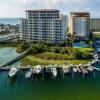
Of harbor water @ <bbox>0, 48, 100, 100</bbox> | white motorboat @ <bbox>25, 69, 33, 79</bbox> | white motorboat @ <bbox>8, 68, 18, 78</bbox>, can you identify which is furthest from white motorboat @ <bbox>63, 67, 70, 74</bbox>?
white motorboat @ <bbox>8, 68, 18, 78</bbox>

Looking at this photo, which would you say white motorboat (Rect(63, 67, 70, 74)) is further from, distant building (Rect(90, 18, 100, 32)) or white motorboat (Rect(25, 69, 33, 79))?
distant building (Rect(90, 18, 100, 32))

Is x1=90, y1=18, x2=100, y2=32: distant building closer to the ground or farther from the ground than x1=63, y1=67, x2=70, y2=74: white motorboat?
farther from the ground

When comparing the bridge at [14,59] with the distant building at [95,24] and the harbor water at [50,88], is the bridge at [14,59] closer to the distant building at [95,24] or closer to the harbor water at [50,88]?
the harbor water at [50,88]

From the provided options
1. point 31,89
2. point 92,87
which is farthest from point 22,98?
point 92,87

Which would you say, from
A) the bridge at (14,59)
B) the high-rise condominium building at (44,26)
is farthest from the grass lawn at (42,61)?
the high-rise condominium building at (44,26)

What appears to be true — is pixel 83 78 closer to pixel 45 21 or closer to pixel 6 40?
pixel 45 21

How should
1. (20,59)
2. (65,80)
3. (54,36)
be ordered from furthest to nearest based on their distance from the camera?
(54,36)
(20,59)
(65,80)

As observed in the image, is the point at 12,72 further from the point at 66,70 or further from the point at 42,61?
the point at 42,61
